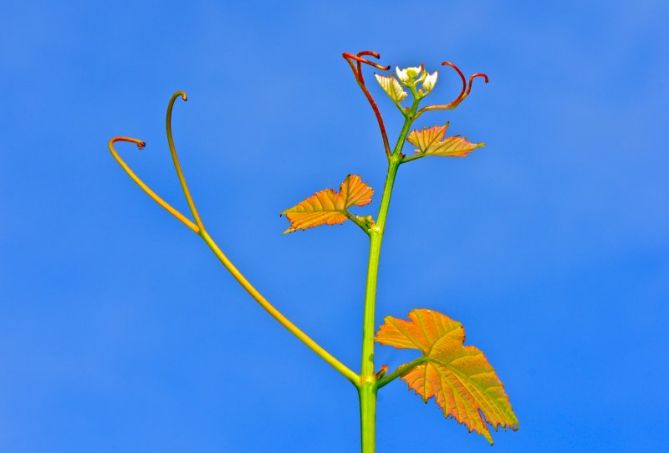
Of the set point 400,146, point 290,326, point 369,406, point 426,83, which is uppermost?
point 426,83

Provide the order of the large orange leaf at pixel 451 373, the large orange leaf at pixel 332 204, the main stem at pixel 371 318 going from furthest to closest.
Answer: the large orange leaf at pixel 332 204 < the large orange leaf at pixel 451 373 < the main stem at pixel 371 318

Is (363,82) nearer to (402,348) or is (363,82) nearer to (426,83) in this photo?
(426,83)

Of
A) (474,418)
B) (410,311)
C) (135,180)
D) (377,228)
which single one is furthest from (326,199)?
(474,418)

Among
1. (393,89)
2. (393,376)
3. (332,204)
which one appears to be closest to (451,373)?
(393,376)

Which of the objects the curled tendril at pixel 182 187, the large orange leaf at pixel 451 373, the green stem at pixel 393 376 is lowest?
the green stem at pixel 393 376

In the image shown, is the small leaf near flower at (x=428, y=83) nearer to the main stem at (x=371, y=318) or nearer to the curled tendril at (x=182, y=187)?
the main stem at (x=371, y=318)

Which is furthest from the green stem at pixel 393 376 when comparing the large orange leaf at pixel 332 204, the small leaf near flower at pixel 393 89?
the small leaf near flower at pixel 393 89

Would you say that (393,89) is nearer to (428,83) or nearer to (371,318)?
(428,83)
